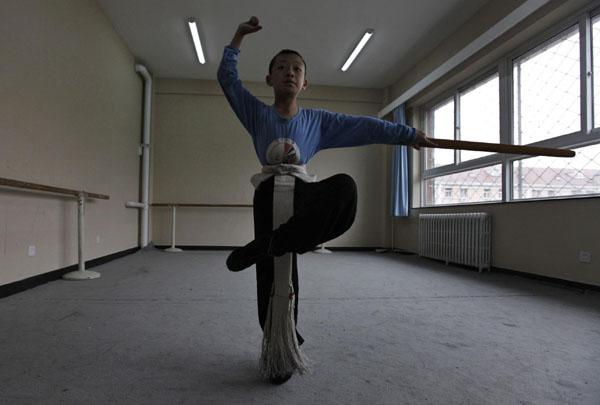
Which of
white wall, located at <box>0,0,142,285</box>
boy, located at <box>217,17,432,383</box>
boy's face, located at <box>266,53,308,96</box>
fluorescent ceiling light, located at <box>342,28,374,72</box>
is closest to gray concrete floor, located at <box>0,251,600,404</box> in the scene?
boy, located at <box>217,17,432,383</box>

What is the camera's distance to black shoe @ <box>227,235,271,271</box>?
97cm

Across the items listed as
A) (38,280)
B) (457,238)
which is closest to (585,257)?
(457,238)

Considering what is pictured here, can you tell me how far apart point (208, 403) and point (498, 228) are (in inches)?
148

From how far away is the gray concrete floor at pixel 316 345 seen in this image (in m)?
1.12

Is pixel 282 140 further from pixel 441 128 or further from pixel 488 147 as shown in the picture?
pixel 441 128

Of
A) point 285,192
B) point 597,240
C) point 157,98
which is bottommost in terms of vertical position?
point 597,240

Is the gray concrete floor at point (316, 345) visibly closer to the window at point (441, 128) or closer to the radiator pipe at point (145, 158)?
the window at point (441, 128)

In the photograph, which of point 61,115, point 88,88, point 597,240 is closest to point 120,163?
point 88,88

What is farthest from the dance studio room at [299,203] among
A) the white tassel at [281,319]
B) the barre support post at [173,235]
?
the barre support post at [173,235]

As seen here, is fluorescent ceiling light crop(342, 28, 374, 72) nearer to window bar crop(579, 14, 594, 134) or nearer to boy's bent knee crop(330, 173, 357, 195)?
window bar crop(579, 14, 594, 134)

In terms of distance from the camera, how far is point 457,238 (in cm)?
430

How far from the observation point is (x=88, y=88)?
3717 mm

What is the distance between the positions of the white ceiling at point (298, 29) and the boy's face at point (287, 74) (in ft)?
10.4

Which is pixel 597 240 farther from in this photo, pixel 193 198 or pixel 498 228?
pixel 193 198
